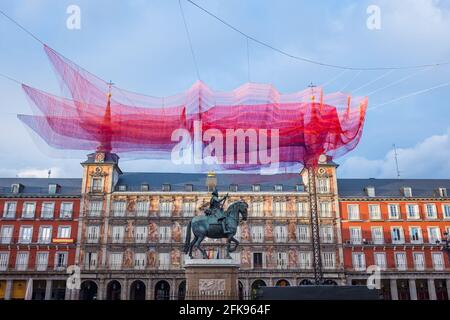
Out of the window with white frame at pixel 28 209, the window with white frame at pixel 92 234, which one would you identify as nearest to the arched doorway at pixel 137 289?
the window with white frame at pixel 92 234

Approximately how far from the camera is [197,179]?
55938 mm

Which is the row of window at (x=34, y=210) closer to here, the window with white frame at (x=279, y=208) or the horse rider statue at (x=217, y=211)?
the window with white frame at (x=279, y=208)

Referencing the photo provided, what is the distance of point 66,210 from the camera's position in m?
50.8

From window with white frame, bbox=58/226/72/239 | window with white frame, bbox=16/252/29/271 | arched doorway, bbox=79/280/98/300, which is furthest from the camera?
window with white frame, bbox=58/226/72/239

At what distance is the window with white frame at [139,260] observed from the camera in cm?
4884

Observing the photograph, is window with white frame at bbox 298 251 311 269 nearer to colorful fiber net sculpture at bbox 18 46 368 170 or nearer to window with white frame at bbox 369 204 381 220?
window with white frame at bbox 369 204 381 220

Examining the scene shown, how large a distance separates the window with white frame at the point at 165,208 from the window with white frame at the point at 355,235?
22.1m

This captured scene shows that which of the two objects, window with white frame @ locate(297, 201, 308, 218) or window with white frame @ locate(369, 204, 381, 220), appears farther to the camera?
window with white frame @ locate(369, 204, 381, 220)

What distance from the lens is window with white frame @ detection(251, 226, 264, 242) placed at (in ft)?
164

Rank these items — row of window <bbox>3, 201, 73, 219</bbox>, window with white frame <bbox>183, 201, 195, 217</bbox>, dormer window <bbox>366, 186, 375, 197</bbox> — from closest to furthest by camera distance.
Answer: row of window <bbox>3, 201, 73, 219</bbox> < window with white frame <bbox>183, 201, 195, 217</bbox> < dormer window <bbox>366, 186, 375, 197</bbox>

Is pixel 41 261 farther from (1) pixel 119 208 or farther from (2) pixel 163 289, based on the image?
(2) pixel 163 289

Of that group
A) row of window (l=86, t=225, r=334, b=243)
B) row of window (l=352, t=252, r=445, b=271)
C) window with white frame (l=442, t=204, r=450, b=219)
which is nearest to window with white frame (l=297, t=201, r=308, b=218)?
row of window (l=86, t=225, r=334, b=243)

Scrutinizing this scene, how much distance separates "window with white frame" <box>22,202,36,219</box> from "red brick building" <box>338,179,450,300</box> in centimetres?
3759

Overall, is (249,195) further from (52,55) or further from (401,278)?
(52,55)
